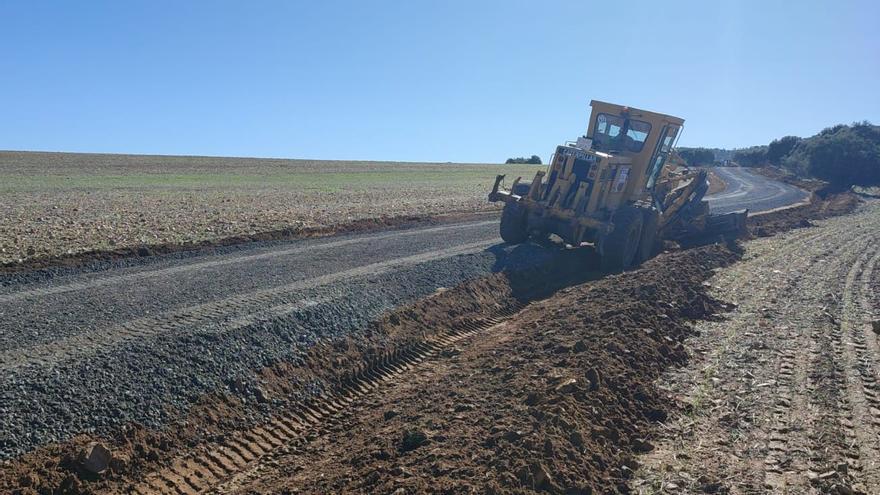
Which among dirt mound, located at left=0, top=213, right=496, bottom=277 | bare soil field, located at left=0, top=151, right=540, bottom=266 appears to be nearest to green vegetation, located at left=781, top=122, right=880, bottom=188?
bare soil field, located at left=0, top=151, right=540, bottom=266

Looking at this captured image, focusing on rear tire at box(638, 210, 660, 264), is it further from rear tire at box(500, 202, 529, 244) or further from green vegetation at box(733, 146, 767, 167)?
green vegetation at box(733, 146, 767, 167)

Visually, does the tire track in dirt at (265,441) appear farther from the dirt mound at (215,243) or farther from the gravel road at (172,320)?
the dirt mound at (215,243)

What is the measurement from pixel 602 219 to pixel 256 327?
→ 8.05 m

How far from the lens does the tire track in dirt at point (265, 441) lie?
588 cm

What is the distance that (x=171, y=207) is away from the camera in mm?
21125

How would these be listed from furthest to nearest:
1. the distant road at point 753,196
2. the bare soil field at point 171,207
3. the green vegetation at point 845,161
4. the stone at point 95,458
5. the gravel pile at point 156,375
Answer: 1. the green vegetation at point 845,161
2. the distant road at point 753,196
3. the bare soil field at point 171,207
4. the gravel pile at point 156,375
5. the stone at point 95,458

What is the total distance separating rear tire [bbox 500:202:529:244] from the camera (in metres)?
15.1

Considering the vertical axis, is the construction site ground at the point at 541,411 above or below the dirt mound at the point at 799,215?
below

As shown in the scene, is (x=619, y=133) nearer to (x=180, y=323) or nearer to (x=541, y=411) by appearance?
(x=541, y=411)

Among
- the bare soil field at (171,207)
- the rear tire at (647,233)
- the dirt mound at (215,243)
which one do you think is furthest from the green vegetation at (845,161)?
the rear tire at (647,233)

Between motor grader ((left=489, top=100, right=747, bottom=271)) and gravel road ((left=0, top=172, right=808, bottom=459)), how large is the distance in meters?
1.18

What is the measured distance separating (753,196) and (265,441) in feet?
115

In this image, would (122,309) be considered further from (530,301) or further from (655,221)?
(655,221)

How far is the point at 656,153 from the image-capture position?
15.2m
